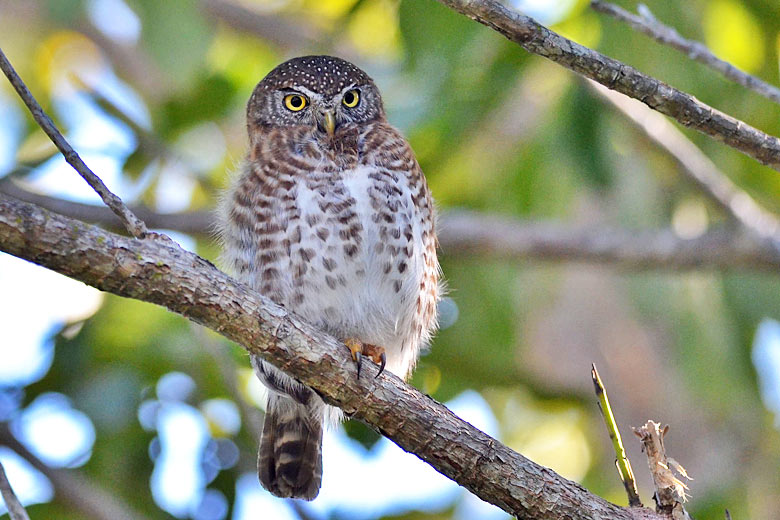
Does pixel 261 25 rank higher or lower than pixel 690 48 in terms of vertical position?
higher

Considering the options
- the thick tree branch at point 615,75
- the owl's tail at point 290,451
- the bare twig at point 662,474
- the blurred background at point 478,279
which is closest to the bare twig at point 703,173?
the blurred background at point 478,279

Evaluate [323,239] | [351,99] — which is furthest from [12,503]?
[351,99]

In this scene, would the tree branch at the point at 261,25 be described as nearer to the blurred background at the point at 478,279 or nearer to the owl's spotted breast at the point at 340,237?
the blurred background at the point at 478,279

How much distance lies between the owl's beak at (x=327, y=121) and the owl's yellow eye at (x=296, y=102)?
14 cm

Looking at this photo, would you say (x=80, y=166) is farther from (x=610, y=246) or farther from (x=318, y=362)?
(x=610, y=246)

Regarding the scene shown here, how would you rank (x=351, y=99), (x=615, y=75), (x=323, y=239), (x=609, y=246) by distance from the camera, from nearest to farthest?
(x=615, y=75) → (x=323, y=239) → (x=351, y=99) → (x=609, y=246)

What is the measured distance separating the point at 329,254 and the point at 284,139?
669mm

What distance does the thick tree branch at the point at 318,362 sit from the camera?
2.50 metres

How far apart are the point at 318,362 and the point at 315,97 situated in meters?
1.91

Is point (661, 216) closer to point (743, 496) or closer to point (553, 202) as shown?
point (553, 202)

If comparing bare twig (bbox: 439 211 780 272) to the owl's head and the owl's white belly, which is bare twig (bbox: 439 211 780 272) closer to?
the owl's head

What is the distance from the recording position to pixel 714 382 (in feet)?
18.8

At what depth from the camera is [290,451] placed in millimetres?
4461

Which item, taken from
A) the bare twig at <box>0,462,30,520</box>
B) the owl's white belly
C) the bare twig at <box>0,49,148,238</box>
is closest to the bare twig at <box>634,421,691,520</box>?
the owl's white belly
